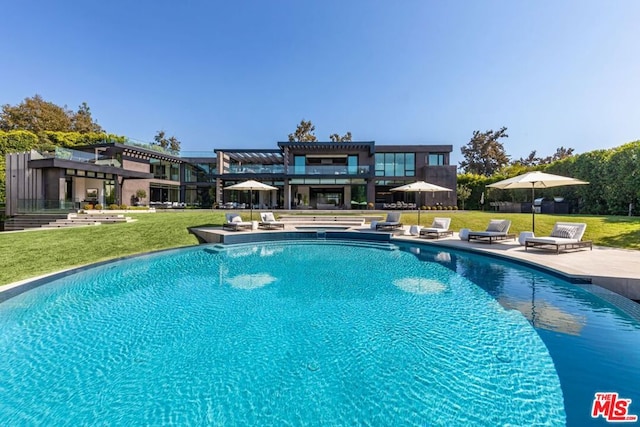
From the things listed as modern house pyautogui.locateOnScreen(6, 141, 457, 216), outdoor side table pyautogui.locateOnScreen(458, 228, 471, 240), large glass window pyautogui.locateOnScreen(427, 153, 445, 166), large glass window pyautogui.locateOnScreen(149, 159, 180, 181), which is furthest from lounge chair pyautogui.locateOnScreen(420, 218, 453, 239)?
large glass window pyautogui.locateOnScreen(149, 159, 180, 181)

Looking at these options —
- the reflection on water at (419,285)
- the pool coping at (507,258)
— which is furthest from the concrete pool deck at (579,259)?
the reflection on water at (419,285)

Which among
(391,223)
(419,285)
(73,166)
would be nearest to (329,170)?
(391,223)

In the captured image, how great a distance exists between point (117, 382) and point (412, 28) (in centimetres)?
2040

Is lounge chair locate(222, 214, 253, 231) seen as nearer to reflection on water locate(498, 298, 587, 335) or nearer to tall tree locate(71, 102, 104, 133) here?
reflection on water locate(498, 298, 587, 335)

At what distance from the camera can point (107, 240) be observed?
467 inches

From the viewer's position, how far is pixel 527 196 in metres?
25.4

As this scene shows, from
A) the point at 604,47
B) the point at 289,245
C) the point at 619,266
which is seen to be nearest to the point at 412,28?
the point at 604,47

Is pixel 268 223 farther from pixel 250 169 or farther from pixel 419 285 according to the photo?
pixel 250 169

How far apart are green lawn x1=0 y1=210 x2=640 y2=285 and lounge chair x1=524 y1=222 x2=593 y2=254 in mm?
1912

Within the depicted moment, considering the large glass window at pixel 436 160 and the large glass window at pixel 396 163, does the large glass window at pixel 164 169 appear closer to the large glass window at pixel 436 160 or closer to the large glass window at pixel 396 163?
the large glass window at pixel 396 163

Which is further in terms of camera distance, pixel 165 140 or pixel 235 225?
pixel 165 140

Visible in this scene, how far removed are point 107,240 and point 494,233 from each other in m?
16.5

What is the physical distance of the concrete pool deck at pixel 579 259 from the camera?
5.98 meters

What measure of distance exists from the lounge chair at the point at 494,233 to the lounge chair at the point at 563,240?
1505 millimetres
